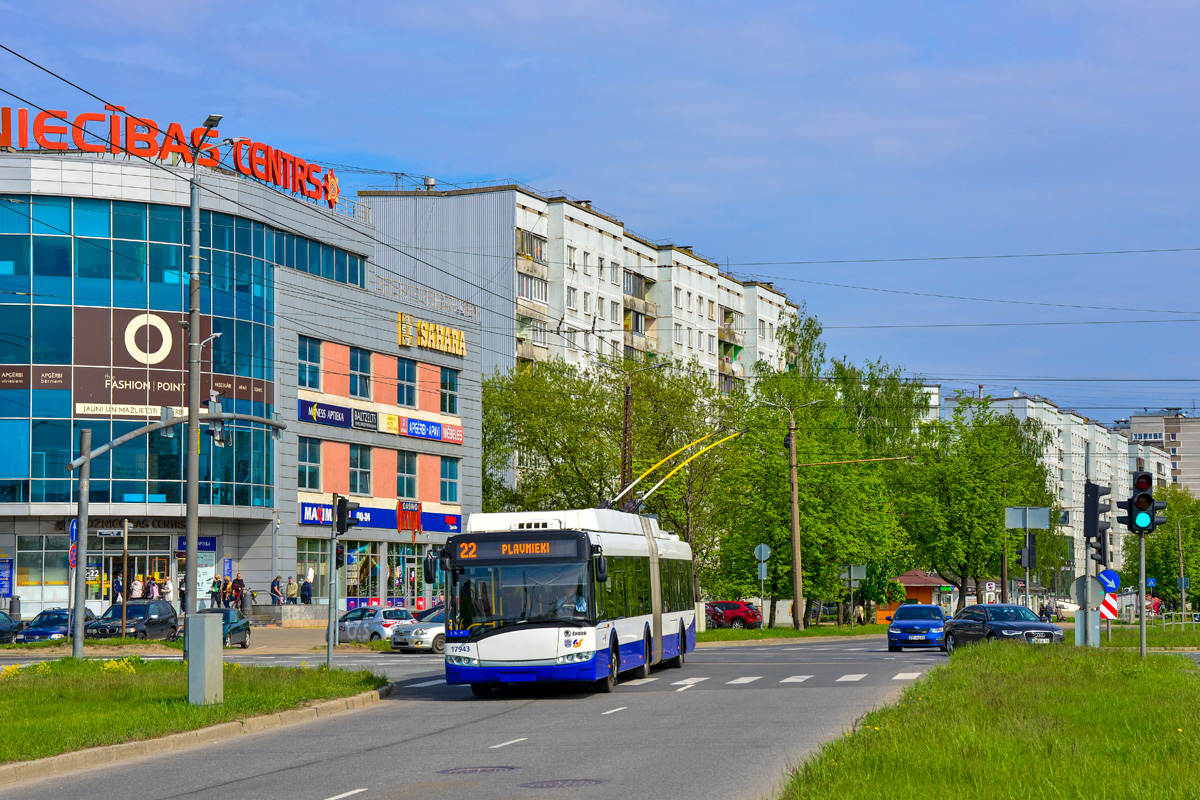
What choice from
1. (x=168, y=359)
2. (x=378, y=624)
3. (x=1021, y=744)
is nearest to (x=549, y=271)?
(x=168, y=359)

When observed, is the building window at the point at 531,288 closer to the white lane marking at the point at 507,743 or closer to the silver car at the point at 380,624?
the silver car at the point at 380,624

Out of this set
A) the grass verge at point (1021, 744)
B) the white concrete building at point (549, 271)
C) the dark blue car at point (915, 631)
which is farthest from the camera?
the white concrete building at point (549, 271)

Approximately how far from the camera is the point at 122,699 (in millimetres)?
19969

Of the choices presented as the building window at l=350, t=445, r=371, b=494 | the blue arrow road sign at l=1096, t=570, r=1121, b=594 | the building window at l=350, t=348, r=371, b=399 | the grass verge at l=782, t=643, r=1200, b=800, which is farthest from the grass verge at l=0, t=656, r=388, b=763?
the building window at l=350, t=348, r=371, b=399

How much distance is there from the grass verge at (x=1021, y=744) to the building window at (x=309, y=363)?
4392 centimetres

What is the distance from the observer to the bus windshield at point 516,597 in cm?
2258

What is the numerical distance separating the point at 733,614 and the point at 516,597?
48243mm

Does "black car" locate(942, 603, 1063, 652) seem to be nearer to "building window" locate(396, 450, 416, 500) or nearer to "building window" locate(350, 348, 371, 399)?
"building window" locate(350, 348, 371, 399)

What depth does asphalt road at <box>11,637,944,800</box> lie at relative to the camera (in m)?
12.4

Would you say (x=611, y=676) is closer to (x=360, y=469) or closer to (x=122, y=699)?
(x=122, y=699)

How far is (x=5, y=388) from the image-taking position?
2098 inches

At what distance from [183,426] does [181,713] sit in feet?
123

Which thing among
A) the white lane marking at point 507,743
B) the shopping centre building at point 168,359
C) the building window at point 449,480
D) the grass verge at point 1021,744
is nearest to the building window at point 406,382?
the shopping centre building at point 168,359

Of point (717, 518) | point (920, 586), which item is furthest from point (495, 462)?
point (920, 586)
